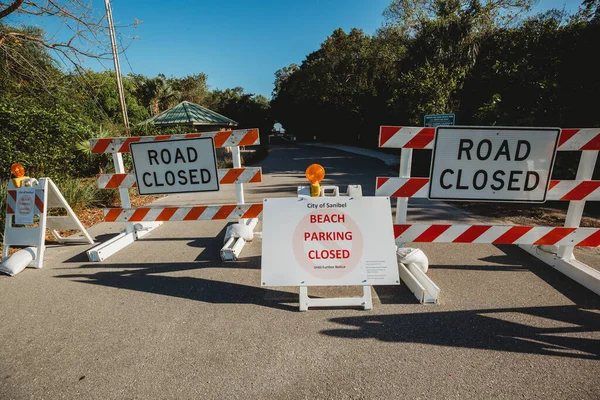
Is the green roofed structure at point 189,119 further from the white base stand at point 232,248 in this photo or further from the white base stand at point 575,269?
the white base stand at point 575,269

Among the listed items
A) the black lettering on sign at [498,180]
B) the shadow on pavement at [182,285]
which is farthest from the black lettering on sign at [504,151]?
the shadow on pavement at [182,285]

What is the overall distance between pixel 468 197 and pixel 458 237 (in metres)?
0.49

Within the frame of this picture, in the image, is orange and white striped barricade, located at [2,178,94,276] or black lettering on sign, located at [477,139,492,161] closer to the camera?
black lettering on sign, located at [477,139,492,161]

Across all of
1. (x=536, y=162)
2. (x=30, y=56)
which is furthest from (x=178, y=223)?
(x=30, y=56)

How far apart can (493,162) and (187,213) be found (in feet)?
12.6

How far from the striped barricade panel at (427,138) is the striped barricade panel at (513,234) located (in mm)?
930

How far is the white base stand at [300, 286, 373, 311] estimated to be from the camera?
290 cm

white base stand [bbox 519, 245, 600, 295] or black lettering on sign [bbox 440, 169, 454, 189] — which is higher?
black lettering on sign [bbox 440, 169, 454, 189]

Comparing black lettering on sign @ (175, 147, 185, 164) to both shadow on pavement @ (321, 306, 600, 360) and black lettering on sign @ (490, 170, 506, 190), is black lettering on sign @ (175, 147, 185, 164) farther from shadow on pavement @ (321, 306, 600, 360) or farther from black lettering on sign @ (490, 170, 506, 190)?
black lettering on sign @ (490, 170, 506, 190)

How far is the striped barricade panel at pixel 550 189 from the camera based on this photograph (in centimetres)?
318

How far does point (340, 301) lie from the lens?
2930 mm

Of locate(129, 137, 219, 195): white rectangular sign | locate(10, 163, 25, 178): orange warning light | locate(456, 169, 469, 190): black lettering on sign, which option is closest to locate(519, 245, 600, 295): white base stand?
locate(456, 169, 469, 190): black lettering on sign

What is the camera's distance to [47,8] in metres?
7.11

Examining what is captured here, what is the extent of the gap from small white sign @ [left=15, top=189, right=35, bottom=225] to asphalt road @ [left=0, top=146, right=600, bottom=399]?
2.77ft
